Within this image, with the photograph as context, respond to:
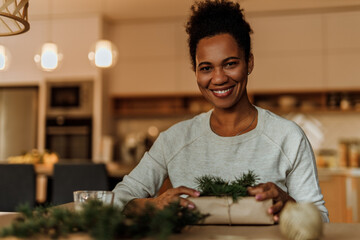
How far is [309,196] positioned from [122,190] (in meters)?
0.56

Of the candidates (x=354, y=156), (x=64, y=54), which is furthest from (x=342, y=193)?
(x=64, y=54)

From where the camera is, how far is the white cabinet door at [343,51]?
4.98m

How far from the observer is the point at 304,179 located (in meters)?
1.28

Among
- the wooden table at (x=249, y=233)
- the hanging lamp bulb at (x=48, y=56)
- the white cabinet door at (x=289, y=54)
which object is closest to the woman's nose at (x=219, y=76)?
the wooden table at (x=249, y=233)

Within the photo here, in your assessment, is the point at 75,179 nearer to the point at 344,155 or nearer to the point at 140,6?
the point at 140,6

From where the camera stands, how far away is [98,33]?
5.33 meters

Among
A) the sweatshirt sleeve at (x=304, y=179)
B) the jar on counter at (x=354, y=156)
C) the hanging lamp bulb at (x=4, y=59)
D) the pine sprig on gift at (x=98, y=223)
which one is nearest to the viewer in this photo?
the pine sprig on gift at (x=98, y=223)

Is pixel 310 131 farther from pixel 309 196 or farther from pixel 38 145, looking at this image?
pixel 309 196

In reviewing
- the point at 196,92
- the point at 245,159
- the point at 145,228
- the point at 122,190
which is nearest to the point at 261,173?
the point at 245,159

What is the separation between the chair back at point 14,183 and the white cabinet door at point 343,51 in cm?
346

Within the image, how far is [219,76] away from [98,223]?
2.55 ft

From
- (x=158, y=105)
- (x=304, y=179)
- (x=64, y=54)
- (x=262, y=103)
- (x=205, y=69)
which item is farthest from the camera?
(x=158, y=105)

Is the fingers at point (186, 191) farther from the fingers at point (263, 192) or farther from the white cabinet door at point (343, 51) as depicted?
the white cabinet door at point (343, 51)

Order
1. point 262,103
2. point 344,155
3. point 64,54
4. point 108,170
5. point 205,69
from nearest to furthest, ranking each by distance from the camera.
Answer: point 205,69 → point 108,170 → point 344,155 → point 262,103 → point 64,54
